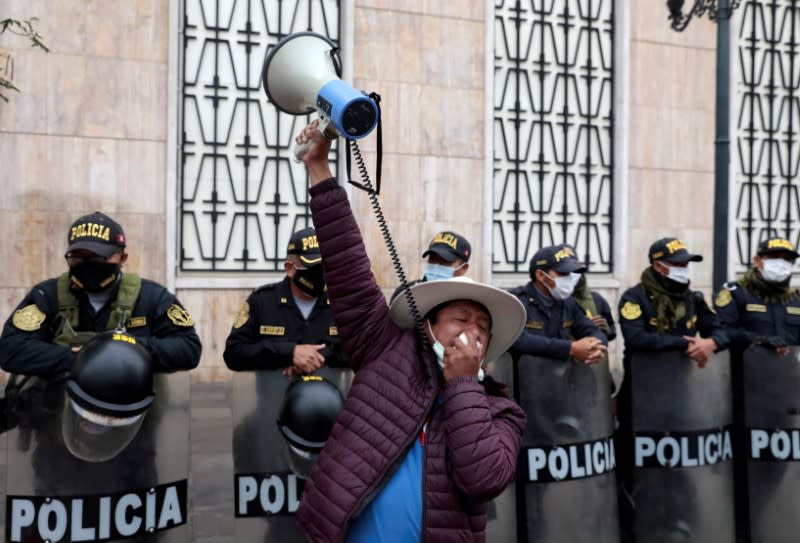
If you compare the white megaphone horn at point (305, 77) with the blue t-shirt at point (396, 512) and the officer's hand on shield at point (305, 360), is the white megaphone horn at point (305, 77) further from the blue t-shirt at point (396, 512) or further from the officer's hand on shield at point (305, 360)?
the officer's hand on shield at point (305, 360)

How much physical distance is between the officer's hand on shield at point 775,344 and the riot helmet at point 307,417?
9.89 feet

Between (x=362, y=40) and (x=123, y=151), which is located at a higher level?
(x=362, y=40)

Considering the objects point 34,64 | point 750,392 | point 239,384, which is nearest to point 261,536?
point 239,384

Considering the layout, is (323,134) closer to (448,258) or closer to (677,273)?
(448,258)

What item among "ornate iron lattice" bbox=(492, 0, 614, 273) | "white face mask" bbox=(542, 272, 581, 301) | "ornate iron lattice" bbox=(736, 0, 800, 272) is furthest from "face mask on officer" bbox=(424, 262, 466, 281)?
"ornate iron lattice" bbox=(736, 0, 800, 272)

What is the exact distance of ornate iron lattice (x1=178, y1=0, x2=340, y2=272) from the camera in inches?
408

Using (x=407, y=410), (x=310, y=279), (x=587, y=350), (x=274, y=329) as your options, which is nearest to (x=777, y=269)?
(x=587, y=350)

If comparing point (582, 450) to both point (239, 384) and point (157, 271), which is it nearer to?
point (239, 384)

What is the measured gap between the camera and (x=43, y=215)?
31.0ft

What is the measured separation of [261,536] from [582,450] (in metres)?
1.85

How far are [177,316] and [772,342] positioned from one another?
12.1 feet

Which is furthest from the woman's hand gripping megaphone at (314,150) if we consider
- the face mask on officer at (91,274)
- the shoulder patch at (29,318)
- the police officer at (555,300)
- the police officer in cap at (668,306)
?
the police officer in cap at (668,306)

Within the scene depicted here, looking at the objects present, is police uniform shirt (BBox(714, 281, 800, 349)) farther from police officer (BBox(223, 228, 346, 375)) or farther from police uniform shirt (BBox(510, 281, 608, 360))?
police officer (BBox(223, 228, 346, 375))

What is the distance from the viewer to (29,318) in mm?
3885
